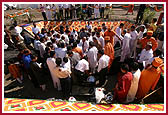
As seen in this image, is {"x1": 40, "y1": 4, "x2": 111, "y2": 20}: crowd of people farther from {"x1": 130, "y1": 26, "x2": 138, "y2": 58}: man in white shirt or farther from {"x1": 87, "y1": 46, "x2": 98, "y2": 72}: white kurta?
{"x1": 87, "y1": 46, "x2": 98, "y2": 72}: white kurta

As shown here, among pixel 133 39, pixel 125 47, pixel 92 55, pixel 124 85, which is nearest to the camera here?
pixel 124 85

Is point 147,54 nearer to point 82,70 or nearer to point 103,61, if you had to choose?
point 103,61

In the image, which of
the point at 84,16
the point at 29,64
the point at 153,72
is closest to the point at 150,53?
the point at 153,72

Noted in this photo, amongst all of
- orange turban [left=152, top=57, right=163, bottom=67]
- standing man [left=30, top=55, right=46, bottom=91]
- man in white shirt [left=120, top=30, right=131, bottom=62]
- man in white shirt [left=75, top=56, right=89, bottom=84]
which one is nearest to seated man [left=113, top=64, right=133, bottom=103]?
orange turban [left=152, top=57, right=163, bottom=67]

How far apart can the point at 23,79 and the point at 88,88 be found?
8.91 feet

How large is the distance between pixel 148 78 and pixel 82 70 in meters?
1.86

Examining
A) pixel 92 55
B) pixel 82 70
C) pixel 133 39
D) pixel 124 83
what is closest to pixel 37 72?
pixel 82 70

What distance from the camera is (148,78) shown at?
112 inches

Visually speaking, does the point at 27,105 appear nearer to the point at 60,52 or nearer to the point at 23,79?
the point at 60,52

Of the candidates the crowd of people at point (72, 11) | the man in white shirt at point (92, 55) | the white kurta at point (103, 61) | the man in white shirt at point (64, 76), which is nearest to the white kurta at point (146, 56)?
the white kurta at point (103, 61)

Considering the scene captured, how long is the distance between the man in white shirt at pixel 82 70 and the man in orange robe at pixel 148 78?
5.29 ft

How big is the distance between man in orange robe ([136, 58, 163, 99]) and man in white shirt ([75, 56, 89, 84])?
161 centimetres

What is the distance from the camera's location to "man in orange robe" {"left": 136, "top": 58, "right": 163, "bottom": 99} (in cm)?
274

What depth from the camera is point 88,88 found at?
4137mm
